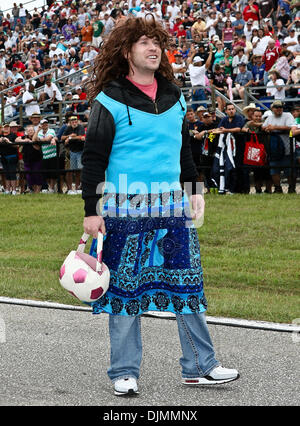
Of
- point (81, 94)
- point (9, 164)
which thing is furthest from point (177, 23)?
point (9, 164)

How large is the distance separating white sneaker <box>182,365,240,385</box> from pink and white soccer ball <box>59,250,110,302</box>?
0.73 meters

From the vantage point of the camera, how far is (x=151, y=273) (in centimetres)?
413

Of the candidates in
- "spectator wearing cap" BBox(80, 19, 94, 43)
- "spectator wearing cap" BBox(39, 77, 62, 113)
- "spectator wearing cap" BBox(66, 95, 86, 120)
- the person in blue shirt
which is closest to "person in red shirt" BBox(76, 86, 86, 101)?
"spectator wearing cap" BBox(66, 95, 86, 120)

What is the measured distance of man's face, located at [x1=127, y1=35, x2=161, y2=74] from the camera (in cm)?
403

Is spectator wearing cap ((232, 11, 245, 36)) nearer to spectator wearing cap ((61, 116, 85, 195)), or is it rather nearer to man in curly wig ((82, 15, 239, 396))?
spectator wearing cap ((61, 116, 85, 195))

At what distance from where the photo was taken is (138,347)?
4.16 m

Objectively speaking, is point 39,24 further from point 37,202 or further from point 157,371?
point 157,371

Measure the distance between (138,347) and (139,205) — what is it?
76cm

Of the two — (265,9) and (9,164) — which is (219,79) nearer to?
(265,9)

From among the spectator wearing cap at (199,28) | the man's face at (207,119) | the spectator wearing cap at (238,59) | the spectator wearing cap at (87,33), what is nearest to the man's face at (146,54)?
the man's face at (207,119)

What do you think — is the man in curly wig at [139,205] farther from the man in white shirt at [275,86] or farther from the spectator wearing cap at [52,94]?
the spectator wearing cap at [52,94]

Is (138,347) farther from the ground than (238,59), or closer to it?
closer to it

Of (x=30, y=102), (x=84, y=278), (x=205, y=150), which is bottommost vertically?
(x=84, y=278)
